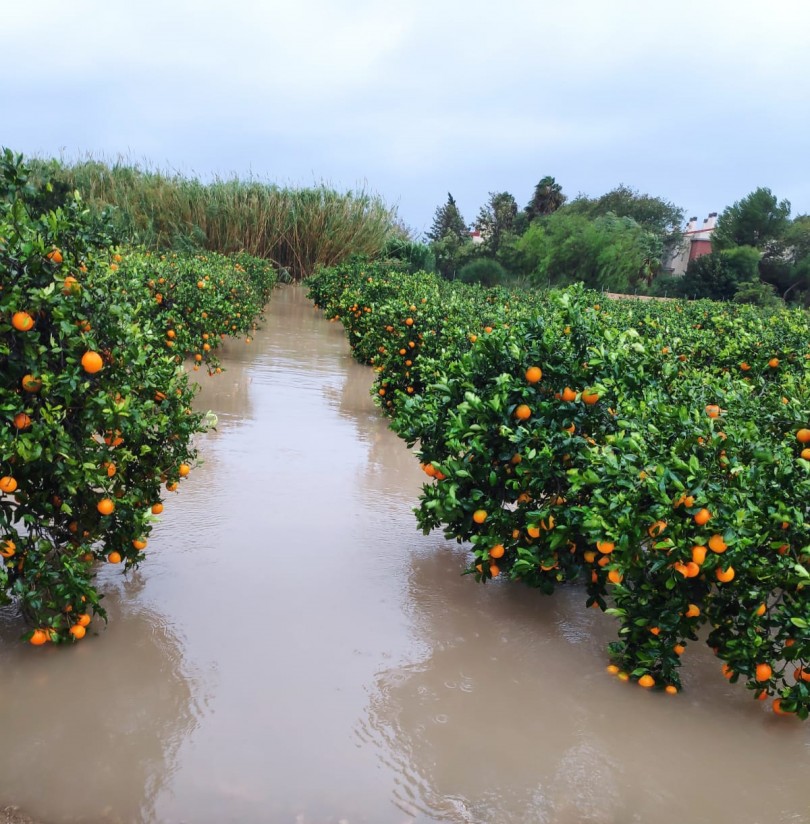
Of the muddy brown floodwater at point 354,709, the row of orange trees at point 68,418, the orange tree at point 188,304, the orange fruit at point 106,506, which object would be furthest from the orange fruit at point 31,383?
the orange tree at point 188,304

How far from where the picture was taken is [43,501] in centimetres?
328

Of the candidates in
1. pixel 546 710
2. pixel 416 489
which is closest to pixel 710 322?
pixel 416 489

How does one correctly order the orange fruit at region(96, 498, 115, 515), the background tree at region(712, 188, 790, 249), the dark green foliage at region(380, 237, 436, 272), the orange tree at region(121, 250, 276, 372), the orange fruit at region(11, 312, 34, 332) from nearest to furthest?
the orange fruit at region(11, 312, 34, 332) → the orange fruit at region(96, 498, 115, 515) → the orange tree at region(121, 250, 276, 372) → the dark green foliage at region(380, 237, 436, 272) → the background tree at region(712, 188, 790, 249)

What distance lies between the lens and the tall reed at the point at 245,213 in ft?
83.1

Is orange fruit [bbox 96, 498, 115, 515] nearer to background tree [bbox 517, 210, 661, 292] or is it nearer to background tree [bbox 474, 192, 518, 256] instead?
background tree [bbox 517, 210, 661, 292]

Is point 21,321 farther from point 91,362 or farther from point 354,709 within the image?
point 354,709

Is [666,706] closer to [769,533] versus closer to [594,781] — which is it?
[594,781]

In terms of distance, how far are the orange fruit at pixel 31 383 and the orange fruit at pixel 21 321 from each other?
0.63ft

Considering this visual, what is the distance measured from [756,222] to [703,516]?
54.9 meters

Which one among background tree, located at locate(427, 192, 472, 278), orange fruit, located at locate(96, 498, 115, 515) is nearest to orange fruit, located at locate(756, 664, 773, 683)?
orange fruit, located at locate(96, 498, 115, 515)

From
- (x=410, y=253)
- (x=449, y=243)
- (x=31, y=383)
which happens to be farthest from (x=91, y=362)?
(x=449, y=243)

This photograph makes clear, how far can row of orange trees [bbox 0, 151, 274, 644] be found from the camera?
3082mm

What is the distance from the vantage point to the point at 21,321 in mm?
2992

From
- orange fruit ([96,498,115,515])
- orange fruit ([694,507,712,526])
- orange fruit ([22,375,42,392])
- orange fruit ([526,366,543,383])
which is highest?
orange fruit ([526,366,543,383])
